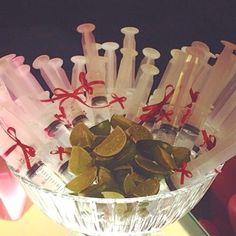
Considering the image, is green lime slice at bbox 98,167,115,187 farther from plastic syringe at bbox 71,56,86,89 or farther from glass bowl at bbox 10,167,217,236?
plastic syringe at bbox 71,56,86,89

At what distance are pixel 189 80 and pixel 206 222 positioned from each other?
44 centimetres

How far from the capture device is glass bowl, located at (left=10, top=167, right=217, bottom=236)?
0.71 metres

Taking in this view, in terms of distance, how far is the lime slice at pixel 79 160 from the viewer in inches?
28.9

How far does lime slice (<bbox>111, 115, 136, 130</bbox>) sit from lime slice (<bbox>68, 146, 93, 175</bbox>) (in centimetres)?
7

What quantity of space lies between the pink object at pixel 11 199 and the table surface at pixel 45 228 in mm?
11

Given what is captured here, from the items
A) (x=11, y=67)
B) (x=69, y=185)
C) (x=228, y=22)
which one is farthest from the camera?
(x=228, y=22)

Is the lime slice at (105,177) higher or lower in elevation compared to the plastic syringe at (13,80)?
lower

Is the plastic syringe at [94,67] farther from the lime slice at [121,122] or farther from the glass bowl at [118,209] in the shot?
the glass bowl at [118,209]

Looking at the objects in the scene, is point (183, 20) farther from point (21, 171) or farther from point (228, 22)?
point (21, 171)

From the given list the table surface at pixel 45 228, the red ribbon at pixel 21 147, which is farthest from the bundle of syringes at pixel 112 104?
the table surface at pixel 45 228

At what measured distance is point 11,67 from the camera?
0.84 meters

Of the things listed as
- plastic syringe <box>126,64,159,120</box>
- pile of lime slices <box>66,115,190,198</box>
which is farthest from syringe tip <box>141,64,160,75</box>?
pile of lime slices <box>66,115,190,198</box>

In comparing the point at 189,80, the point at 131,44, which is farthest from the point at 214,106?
the point at 131,44

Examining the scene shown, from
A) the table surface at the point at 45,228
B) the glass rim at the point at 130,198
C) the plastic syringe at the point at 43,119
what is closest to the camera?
the glass rim at the point at 130,198
